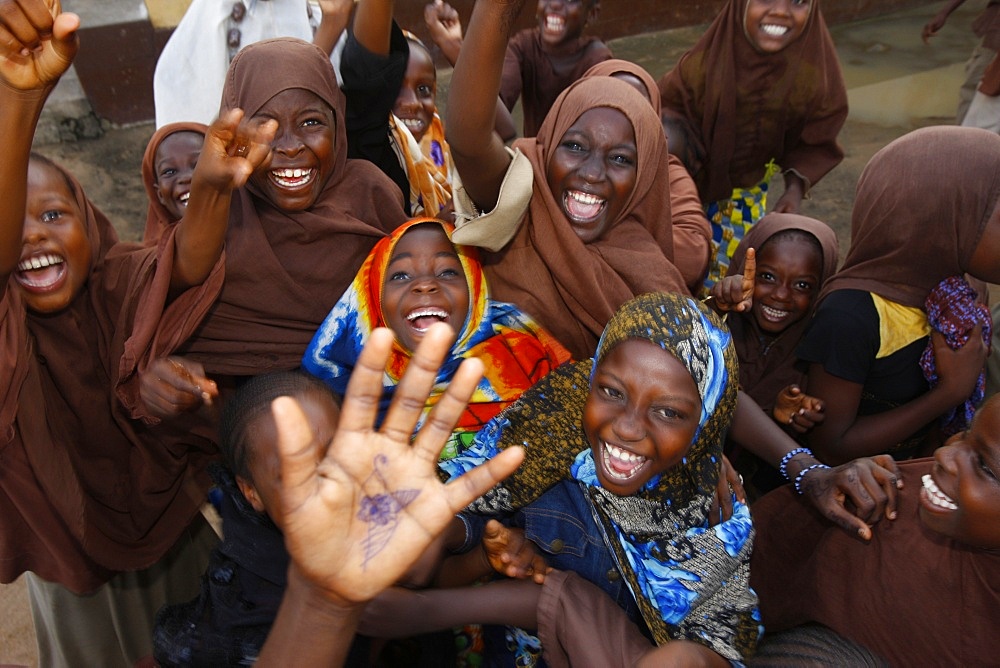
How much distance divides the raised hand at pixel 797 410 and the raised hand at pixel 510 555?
106 cm

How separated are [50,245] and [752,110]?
2807 millimetres

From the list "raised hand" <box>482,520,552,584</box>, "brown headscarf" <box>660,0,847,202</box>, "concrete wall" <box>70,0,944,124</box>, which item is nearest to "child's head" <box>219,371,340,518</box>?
"raised hand" <box>482,520,552,584</box>

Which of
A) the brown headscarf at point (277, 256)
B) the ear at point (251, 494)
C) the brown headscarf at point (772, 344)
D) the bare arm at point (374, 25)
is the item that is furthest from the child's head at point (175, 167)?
the brown headscarf at point (772, 344)

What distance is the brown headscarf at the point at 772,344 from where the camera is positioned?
2.69 m

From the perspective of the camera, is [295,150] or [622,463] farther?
[295,150]

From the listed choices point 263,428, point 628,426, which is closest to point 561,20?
point 628,426

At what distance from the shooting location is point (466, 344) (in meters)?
2.14

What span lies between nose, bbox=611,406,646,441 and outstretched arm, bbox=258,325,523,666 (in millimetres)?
527

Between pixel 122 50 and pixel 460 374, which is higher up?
pixel 460 374

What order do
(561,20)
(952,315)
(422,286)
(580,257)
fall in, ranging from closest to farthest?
(422,286)
(580,257)
(952,315)
(561,20)

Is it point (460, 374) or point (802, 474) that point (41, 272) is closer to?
point (460, 374)

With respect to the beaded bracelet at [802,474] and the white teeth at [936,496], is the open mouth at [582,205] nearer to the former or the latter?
the beaded bracelet at [802,474]

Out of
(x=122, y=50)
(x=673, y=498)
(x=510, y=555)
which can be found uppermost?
(x=673, y=498)

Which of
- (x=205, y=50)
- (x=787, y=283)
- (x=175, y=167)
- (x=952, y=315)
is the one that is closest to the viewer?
(x=952, y=315)
